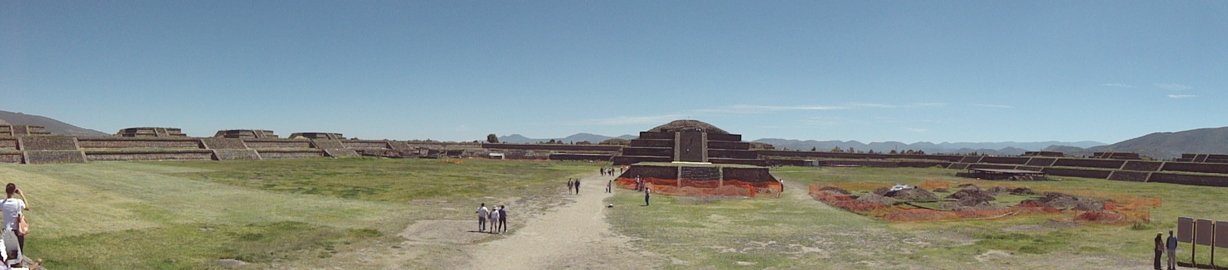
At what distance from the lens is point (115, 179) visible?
107 ft

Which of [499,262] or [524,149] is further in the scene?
[524,149]

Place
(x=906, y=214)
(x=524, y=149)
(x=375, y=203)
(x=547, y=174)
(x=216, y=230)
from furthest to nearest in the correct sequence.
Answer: (x=524, y=149), (x=547, y=174), (x=375, y=203), (x=906, y=214), (x=216, y=230)

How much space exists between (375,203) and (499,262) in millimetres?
14936

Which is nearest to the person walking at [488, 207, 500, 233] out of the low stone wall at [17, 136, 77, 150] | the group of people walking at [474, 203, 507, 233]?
the group of people walking at [474, 203, 507, 233]

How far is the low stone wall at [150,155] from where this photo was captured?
52.0 meters

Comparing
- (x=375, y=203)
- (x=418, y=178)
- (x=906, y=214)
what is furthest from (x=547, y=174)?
(x=906, y=214)

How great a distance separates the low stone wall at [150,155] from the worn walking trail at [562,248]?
47063 millimetres

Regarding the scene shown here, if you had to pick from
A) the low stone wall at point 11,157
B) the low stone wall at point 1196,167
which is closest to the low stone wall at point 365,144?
the low stone wall at point 11,157

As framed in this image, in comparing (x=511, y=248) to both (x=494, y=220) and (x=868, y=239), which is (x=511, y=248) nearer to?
(x=494, y=220)

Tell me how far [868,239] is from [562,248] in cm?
1037

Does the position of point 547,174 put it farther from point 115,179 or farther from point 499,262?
point 499,262

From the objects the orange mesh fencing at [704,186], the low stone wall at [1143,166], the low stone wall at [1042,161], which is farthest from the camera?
the low stone wall at [1042,161]

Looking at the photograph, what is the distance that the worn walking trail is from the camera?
16812mm

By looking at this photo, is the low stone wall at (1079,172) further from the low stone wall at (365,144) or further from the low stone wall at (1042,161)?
the low stone wall at (365,144)
